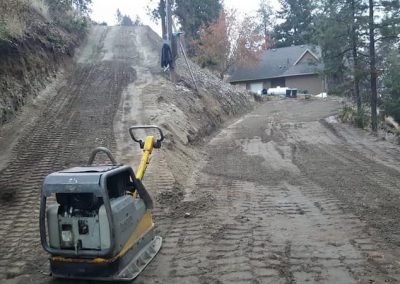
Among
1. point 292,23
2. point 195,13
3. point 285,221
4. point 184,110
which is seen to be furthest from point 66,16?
point 292,23

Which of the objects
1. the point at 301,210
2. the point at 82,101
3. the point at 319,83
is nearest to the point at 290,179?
the point at 301,210

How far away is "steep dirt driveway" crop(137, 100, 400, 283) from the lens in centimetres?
521

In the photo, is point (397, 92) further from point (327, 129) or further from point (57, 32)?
Result: point (57, 32)

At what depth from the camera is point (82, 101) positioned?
1545cm

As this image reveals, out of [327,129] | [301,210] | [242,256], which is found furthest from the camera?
[327,129]

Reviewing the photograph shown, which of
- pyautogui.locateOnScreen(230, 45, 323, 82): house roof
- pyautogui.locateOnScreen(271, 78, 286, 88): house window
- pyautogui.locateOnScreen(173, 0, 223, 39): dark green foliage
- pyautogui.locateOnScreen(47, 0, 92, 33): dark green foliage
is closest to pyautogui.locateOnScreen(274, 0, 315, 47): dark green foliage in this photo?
pyautogui.locateOnScreen(230, 45, 323, 82): house roof

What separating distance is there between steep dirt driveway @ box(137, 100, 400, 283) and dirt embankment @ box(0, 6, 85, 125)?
6.09 m

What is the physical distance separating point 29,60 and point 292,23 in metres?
50.9

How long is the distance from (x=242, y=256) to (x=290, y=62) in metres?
46.1

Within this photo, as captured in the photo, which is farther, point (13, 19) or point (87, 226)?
point (13, 19)

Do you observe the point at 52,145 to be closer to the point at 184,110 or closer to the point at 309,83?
the point at 184,110

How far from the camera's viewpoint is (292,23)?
199ft

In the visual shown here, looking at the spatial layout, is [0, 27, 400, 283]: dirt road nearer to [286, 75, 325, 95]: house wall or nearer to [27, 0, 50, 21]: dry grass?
[27, 0, 50, 21]: dry grass

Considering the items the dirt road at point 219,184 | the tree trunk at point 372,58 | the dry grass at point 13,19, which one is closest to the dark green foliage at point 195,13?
the dirt road at point 219,184
